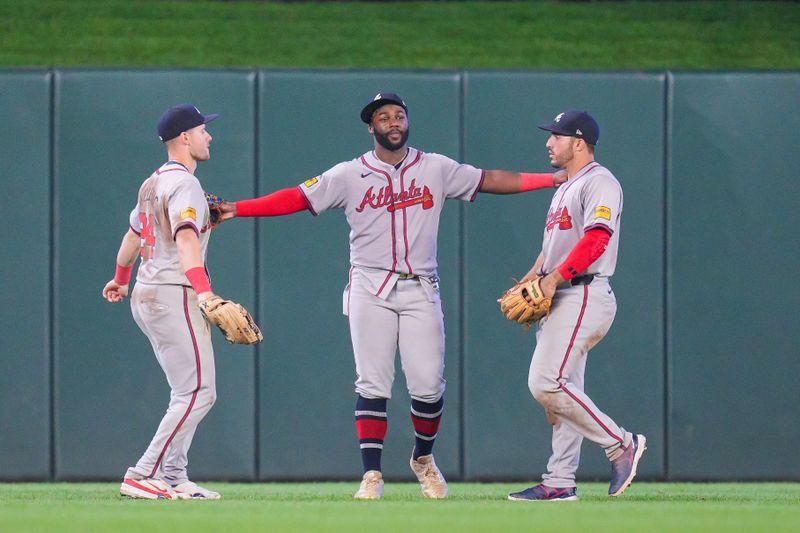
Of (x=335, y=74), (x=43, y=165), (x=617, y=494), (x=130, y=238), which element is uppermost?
(x=335, y=74)

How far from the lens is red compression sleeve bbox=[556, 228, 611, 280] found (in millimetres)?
5844

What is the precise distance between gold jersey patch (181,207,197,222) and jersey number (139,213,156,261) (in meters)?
0.31

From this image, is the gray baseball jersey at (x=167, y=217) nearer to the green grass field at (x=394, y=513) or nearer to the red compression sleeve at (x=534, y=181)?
the green grass field at (x=394, y=513)

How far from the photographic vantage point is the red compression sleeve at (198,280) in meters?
5.67

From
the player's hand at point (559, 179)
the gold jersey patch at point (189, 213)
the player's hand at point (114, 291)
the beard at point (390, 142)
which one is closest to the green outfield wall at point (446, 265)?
the player's hand at point (114, 291)

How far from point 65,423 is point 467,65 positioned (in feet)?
15.2

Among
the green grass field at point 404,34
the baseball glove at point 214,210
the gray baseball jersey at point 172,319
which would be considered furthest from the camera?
the green grass field at point 404,34

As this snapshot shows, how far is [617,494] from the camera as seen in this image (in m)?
6.16

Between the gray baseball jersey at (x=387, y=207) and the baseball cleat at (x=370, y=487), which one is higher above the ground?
the gray baseball jersey at (x=387, y=207)

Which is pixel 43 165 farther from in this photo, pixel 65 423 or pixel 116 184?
pixel 65 423

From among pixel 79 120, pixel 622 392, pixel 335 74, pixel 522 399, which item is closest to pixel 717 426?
pixel 622 392

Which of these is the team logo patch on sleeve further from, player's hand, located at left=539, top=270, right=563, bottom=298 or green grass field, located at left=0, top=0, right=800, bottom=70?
green grass field, located at left=0, top=0, right=800, bottom=70

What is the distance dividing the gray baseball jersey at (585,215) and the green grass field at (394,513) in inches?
45.1

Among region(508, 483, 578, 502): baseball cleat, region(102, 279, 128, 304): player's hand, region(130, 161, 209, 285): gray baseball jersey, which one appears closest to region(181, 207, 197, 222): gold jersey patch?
region(130, 161, 209, 285): gray baseball jersey
